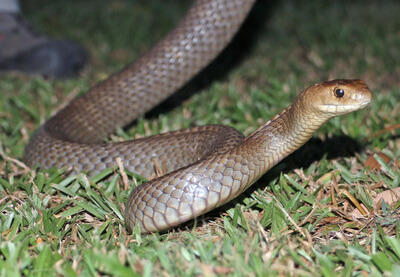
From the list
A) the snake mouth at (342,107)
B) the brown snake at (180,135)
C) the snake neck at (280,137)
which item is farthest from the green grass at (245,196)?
the snake mouth at (342,107)

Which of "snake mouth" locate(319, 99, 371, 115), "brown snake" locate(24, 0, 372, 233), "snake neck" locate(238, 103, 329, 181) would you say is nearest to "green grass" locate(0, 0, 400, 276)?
"brown snake" locate(24, 0, 372, 233)

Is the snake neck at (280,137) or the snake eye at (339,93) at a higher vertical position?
the snake eye at (339,93)

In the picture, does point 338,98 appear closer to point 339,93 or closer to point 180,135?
point 339,93

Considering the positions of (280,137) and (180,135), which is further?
(180,135)

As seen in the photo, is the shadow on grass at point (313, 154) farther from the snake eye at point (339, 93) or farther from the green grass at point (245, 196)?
the snake eye at point (339, 93)

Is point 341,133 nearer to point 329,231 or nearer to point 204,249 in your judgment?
point 329,231

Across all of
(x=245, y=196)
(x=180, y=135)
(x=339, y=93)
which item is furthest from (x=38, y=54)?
(x=339, y=93)

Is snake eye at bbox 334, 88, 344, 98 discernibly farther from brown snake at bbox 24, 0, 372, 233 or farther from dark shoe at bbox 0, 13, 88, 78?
dark shoe at bbox 0, 13, 88, 78
